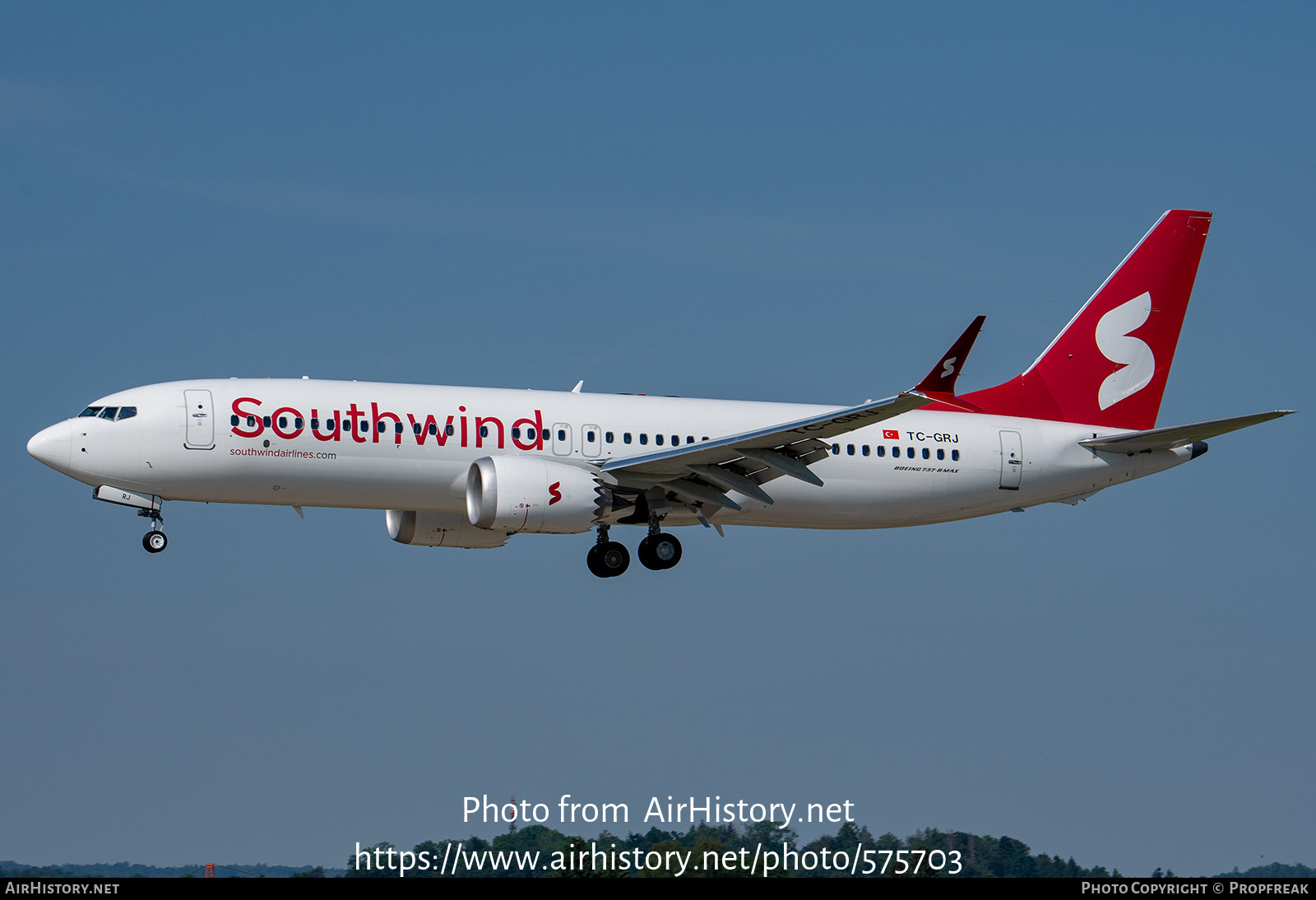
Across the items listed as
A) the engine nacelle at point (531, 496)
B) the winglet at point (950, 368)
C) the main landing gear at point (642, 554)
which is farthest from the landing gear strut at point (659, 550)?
the winglet at point (950, 368)

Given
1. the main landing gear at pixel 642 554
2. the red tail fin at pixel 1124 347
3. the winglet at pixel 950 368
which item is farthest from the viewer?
the red tail fin at pixel 1124 347

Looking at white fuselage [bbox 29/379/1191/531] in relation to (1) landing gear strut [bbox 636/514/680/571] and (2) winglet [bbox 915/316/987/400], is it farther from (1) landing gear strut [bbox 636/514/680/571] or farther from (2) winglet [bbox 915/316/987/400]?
(2) winglet [bbox 915/316/987/400]

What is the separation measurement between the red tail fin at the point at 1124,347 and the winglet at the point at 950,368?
11.1 m

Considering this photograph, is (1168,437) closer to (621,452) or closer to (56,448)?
(621,452)

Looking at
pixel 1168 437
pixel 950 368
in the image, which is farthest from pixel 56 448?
pixel 1168 437

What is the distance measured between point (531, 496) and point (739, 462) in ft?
16.7

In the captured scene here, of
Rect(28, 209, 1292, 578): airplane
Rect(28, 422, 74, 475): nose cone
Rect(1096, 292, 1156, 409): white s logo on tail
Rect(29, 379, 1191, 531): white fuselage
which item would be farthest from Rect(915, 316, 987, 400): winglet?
Rect(28, 422, 74, 475): nose cone

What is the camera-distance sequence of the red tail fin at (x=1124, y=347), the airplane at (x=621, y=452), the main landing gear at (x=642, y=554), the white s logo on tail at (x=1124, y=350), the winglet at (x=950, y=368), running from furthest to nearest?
the white s logo on tail at (x=1124, y=350) → the red tail fin at (x=1124, y=347) → the main landing gear at (x=642, y=554) → the airplane at (x=621, y=452) → the winglet at (x=950, y=368)

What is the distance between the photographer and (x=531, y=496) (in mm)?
37375

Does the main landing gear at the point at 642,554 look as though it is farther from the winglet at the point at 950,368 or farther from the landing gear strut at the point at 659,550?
the winglet at the point at 950,368

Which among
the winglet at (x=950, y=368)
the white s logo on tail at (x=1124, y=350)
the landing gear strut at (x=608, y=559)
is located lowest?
the landing gear strut at (x=608, y=559)

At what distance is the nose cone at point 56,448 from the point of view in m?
37.2

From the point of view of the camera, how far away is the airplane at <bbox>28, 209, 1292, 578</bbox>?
37188 millimetres

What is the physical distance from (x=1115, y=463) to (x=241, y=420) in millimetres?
22758
